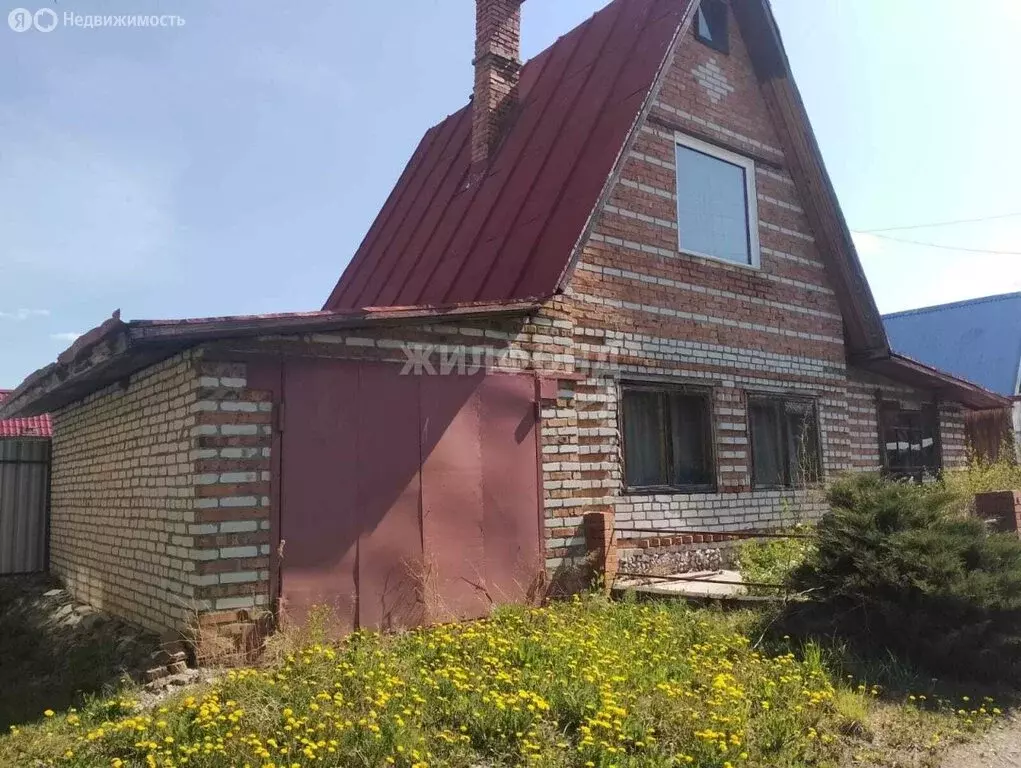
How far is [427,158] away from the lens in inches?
539

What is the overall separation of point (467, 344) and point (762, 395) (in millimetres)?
4612

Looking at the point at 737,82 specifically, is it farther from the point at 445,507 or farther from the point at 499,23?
the point at 445,507

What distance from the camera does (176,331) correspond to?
5051mm

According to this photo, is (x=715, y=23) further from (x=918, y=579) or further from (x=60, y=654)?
(x=60, y=654)

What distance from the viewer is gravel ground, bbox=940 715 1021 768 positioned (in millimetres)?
4523

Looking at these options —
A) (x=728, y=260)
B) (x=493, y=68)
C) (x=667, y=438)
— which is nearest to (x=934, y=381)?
(x=728, y=260)

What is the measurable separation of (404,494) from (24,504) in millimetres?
8067

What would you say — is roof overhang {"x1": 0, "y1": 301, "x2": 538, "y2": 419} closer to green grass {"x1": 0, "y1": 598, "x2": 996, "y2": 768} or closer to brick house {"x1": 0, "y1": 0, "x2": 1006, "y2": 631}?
brick house {"x1": 0, "y1": 0, "x2": 1006, "y2": 631}

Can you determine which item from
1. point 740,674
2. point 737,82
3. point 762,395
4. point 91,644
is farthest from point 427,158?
point 740,674

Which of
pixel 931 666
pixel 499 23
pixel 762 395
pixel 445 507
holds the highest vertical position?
pixel 499 23

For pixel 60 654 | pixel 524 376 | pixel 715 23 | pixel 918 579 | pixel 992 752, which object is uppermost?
pixel 715 23

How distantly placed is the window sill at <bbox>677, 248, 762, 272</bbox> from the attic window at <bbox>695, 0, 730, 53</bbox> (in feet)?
9.31

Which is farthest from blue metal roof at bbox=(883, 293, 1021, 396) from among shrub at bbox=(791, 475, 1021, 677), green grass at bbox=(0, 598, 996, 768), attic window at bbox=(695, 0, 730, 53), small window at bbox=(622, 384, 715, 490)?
green grass at bbox=(0, 598, 996, 768)

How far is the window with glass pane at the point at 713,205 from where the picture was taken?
9539mm
